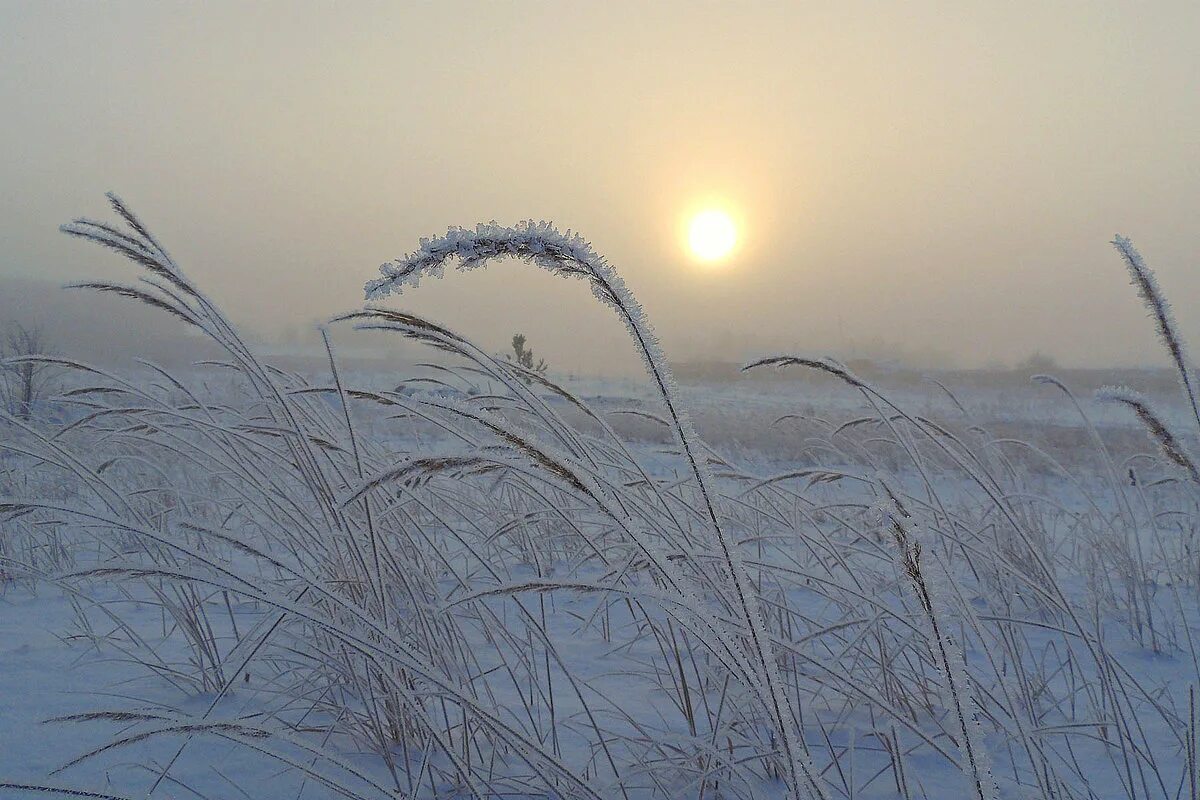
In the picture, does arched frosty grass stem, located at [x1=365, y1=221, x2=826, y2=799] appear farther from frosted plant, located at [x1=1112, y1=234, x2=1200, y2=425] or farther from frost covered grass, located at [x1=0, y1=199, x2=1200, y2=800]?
frosted plant, located at [x1=1112, y1=234, x2=1200, y2=425]

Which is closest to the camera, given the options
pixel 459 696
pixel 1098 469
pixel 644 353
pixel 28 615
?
pixel 644 353

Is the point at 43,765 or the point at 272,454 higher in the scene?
the point at 272,454

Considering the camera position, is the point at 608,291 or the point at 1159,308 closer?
the point at 608,291

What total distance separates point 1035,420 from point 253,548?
17327 millimetres

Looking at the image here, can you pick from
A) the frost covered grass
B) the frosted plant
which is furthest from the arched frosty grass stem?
the frosted plant

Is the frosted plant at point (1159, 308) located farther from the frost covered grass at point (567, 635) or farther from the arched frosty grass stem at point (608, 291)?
the arched frosty grass stem at point (608, 291)

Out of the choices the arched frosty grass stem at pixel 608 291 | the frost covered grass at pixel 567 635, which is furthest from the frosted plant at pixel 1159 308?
the arched frosty grass stem at pixel 608 291

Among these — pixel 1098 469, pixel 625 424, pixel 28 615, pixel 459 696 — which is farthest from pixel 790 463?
pixel 459 696

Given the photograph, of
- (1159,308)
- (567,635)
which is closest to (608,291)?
(1159,308)

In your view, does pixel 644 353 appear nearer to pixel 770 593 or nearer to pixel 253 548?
pixel 253 548

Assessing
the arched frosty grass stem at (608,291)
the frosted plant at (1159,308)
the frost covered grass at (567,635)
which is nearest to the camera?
the arched frosty grass stem at (608,291)

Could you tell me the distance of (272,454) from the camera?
5.75 feet

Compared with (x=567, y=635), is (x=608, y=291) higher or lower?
higher

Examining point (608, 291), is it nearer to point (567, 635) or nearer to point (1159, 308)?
point (1159, 308)
